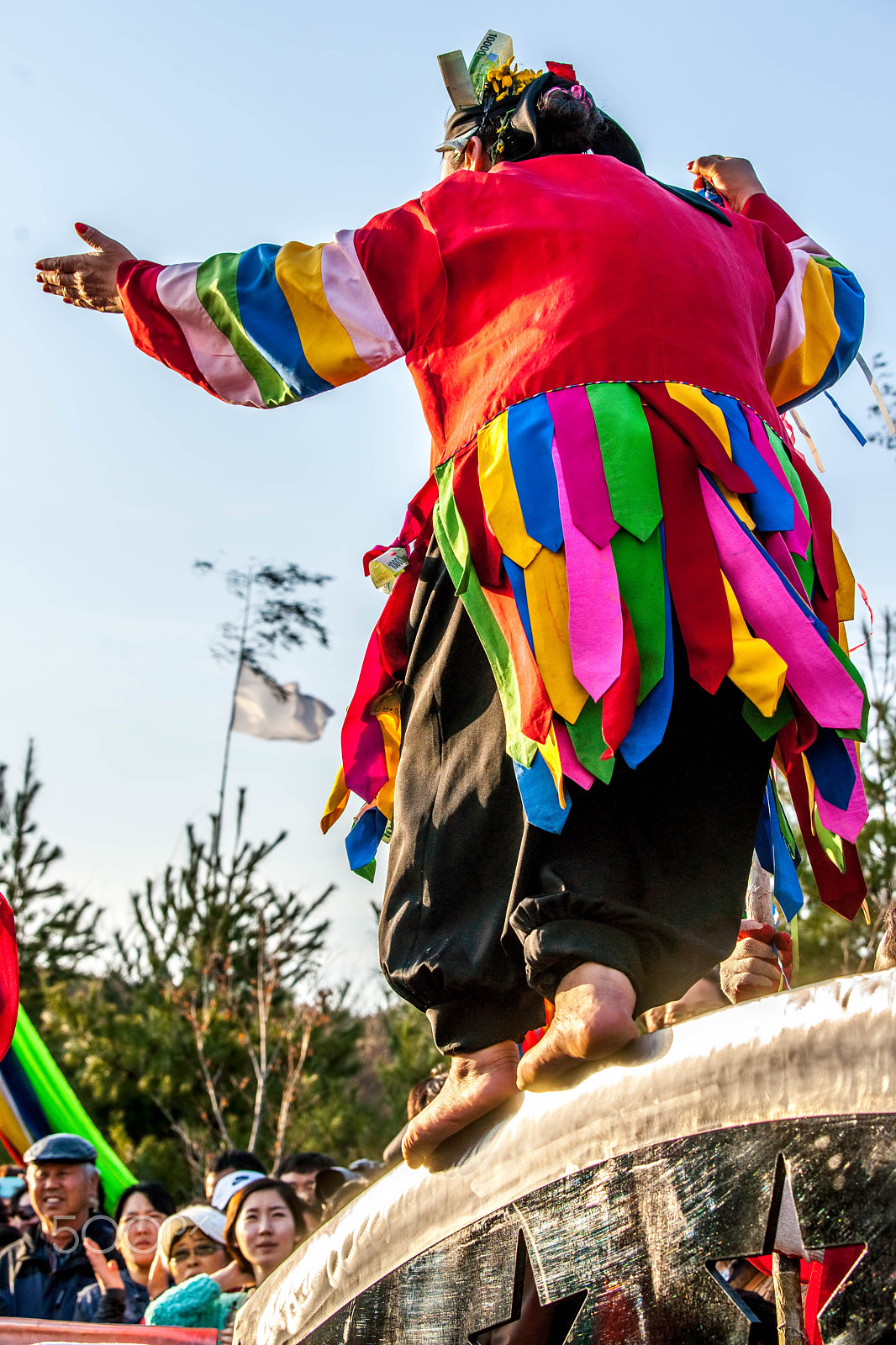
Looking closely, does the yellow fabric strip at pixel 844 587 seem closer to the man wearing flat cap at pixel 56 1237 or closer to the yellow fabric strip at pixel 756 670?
the yellow fabric strip at pixel 756 670

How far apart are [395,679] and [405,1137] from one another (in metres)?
0.65

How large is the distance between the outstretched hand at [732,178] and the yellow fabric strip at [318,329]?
30.1 inches

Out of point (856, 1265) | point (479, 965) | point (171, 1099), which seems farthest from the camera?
point (171, 1099)

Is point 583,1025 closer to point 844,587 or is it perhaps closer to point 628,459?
point 628,459

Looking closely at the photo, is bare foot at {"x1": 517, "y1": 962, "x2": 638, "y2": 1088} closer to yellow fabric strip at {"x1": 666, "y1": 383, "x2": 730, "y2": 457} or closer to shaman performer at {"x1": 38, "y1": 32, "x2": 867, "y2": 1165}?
shaman performer at {"x1": 38, "y1": 32, "x2": 867, "y2": 1165}

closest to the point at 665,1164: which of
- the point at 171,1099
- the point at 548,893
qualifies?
the point at 548,893

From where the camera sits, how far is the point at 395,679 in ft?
6.20

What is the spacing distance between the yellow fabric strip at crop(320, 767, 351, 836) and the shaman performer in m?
0.01

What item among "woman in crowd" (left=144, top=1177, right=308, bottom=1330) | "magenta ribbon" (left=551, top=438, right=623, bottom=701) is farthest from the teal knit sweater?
"magenta ribbon" (left=551, top=438, right=623, bottom=701)

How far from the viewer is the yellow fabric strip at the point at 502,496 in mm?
1569

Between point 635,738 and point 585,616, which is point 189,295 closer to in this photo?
point 585,616

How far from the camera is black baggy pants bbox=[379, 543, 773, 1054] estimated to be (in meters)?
1.44

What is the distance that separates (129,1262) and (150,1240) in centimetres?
11

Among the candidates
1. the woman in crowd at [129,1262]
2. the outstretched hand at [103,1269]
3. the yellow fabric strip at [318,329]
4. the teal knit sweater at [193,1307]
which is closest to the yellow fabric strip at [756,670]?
the yellow fabric strip at [318,329]
